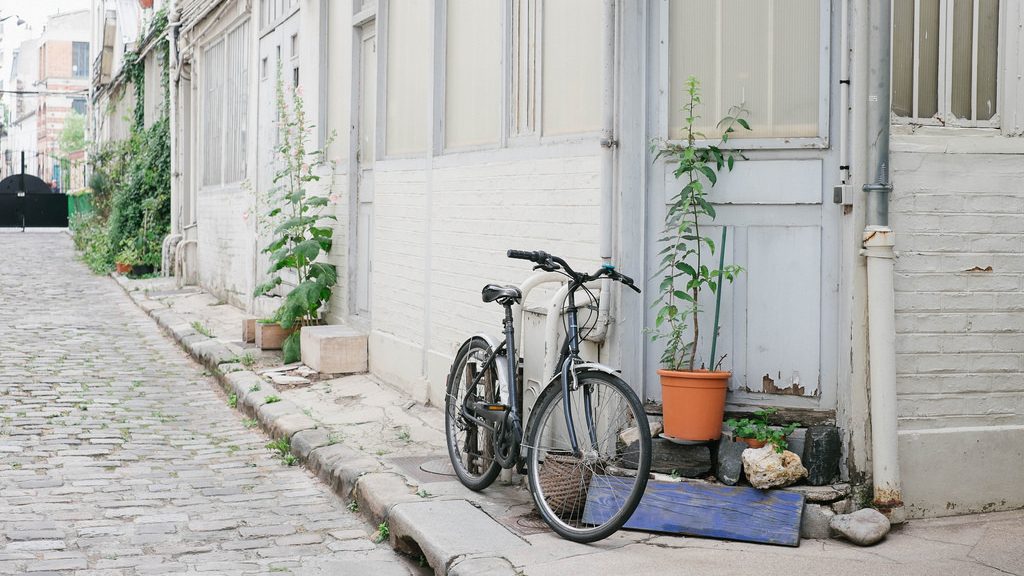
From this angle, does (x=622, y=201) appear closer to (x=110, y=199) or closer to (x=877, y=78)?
(x=877, y=78)

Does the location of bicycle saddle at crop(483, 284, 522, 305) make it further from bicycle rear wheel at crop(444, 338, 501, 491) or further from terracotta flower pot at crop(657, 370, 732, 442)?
terracotta flower pot at crop(657, 370, 732, 442)

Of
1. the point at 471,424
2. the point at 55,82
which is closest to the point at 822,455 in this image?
the point at 471,424

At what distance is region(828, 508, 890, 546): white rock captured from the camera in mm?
4734

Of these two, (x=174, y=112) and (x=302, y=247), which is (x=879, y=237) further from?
(x=174, y=112)

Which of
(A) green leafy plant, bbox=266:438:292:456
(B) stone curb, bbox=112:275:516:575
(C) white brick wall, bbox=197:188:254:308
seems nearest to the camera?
(B) stone curb, bbox=112:275:516:575

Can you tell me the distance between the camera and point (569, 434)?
4949mm

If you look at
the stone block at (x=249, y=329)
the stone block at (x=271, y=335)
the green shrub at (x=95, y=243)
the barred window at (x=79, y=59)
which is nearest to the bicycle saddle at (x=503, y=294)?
the stone block at (x=271, y=335)

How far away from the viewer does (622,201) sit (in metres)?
5.44

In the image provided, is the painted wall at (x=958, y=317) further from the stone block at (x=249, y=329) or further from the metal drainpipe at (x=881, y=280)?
the stone block at (x=249, y=329)

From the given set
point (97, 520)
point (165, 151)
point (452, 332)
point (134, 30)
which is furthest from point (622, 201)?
point (134, 30)

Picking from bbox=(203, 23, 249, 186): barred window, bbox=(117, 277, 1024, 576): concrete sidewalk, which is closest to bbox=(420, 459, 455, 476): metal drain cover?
bbox=(117, 277, 1024, 576): concrete sidewalk

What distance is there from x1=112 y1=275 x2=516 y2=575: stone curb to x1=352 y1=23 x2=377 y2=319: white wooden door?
1248mm

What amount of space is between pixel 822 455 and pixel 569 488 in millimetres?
1200

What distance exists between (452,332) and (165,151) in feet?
46.2
